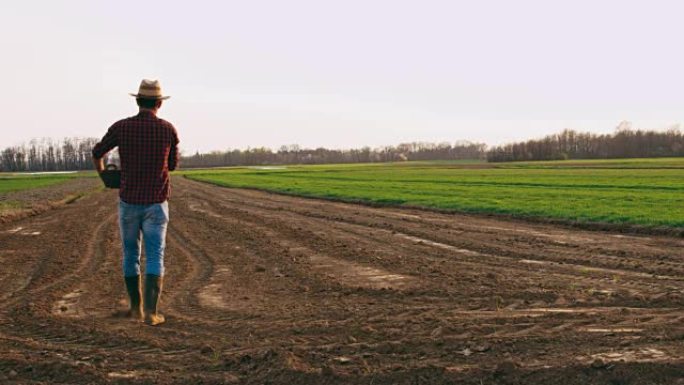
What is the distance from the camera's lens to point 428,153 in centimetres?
19688

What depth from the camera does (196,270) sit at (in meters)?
9.12

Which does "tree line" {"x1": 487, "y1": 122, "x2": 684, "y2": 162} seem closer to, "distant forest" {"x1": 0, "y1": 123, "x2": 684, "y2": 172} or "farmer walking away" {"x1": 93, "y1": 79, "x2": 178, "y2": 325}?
"distant forest" {"x1": 0, "y1": 123, "x2": 684, "y2": 172}

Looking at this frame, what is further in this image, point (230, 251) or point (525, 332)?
point (230, 251)

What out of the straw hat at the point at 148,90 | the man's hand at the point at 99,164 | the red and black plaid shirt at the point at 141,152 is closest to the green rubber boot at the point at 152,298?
the red and black plaid shirt at the point at 141,152

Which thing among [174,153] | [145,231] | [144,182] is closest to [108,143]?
[144,182]

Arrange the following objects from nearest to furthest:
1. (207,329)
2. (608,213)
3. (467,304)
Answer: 1. (207,329)
2. (467,304)
3. (608,213)

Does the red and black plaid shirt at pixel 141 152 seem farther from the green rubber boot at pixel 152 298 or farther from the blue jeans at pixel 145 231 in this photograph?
the green rubber boot at pixel 152 298

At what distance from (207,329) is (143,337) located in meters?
0.58

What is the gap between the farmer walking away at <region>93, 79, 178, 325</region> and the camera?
230 inches

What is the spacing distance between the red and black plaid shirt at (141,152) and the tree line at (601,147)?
118476 mm

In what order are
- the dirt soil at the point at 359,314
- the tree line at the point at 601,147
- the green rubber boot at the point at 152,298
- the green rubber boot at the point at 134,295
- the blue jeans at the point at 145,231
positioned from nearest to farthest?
the dirt soil at the point at 359,314
the green rubber boot at the point at 152,298
the blue jeans at the point at 145,231
the green rubber boot at the point at 134,295
the tree line at the point at 601,147

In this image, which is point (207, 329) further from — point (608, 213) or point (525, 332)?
point (608, 213)

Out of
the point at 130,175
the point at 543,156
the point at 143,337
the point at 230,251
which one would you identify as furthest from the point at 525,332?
the point at 543,156

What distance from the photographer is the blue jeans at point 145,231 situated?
19.5ft
